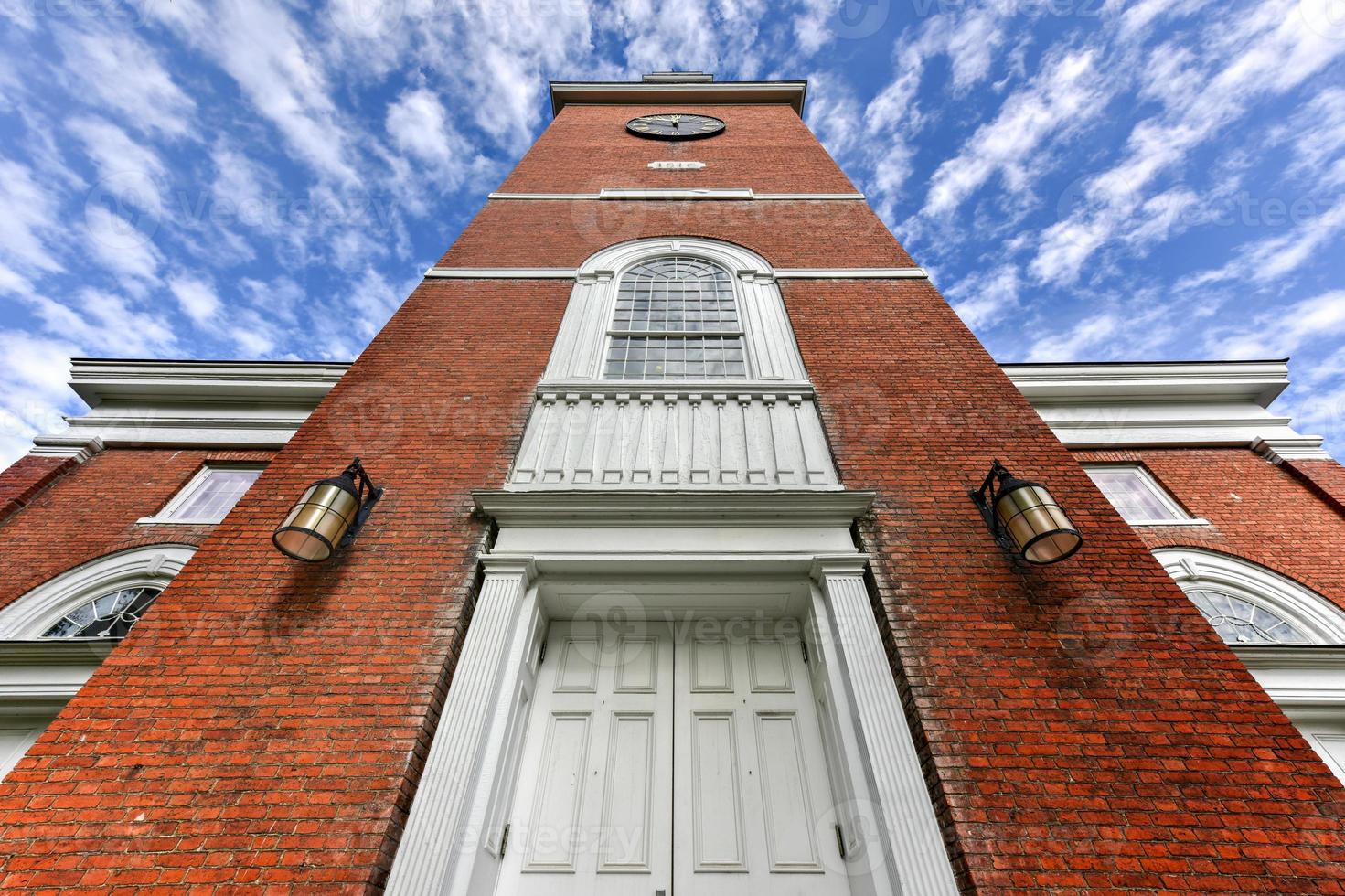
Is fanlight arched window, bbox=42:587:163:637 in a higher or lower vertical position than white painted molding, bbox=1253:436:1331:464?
lower

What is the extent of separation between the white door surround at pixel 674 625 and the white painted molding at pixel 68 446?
22.9 feet

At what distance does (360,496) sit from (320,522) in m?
0.58

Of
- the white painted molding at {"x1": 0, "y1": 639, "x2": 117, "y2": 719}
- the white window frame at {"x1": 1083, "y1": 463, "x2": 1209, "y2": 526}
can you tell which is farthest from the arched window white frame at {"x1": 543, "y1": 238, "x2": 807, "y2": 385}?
the white painted molding at {"x1": 0, "y1": 639, "x2": 117, "y2": 719}

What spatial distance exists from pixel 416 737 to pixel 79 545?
616 cm

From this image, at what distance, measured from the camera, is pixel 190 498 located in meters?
7.02

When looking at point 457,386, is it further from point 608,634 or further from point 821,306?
point 821,306

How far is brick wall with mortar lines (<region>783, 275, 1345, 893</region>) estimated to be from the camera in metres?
2.77

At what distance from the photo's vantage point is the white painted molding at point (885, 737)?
281cm

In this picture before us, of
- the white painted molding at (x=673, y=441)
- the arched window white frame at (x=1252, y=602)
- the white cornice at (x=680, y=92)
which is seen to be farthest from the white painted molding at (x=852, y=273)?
the white cornice at (x=680, y=92)

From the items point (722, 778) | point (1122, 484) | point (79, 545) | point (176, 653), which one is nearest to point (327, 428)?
point (176, 653)

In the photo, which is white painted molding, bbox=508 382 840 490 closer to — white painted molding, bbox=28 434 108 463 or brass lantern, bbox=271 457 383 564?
brass lantern, bbox=271 457 383 564

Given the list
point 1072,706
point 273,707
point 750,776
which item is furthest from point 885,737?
point 273,707

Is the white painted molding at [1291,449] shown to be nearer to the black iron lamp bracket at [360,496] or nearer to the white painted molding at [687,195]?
the white painted molding at [687,195]

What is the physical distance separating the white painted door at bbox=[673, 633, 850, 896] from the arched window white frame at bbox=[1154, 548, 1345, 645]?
5112 mm
